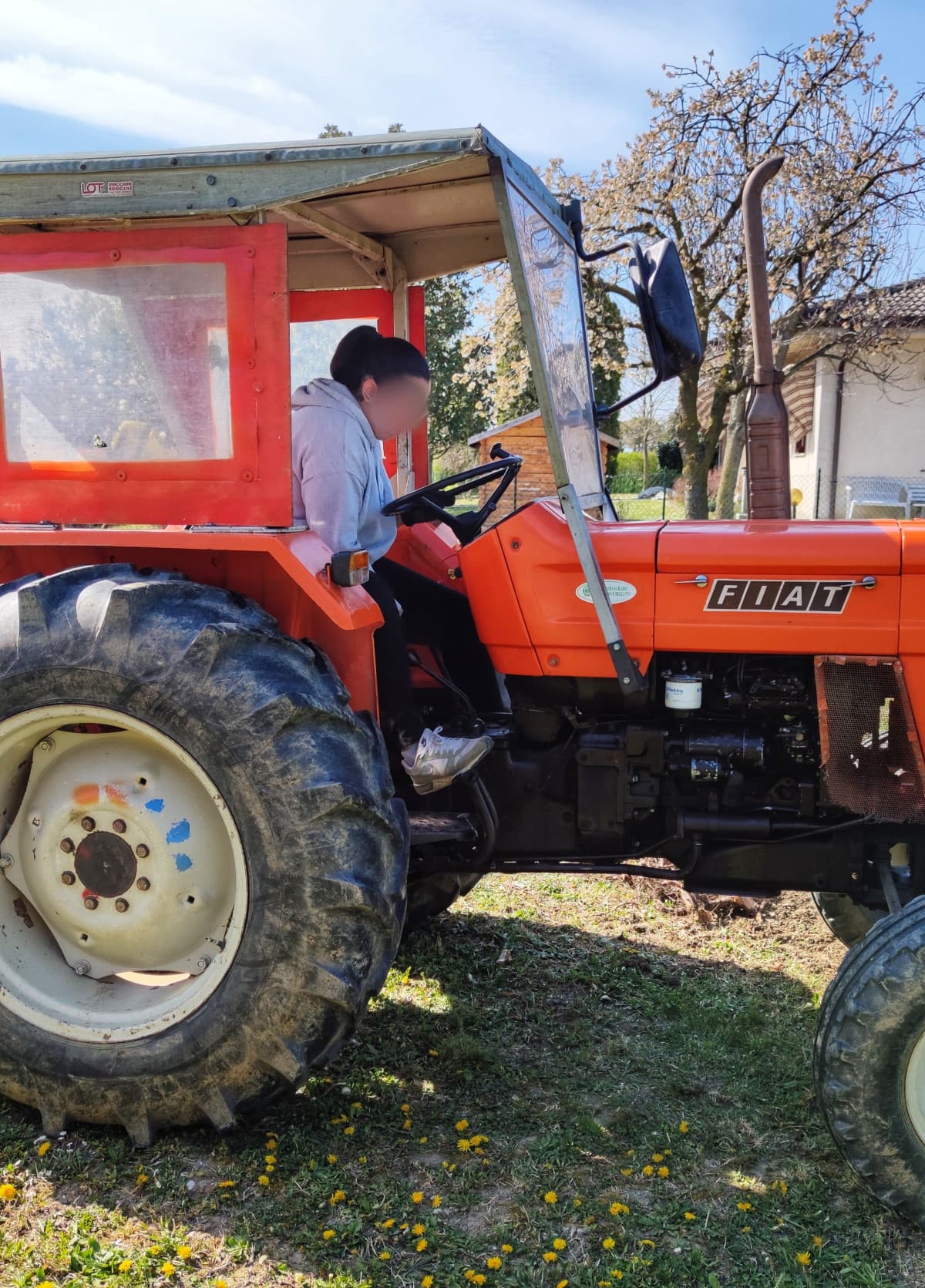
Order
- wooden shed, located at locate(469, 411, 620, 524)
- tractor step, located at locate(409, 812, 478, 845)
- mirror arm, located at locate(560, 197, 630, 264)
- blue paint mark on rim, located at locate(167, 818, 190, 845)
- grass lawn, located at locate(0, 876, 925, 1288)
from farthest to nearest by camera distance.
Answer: wooden shed, located at locate(469, 411, 620, 524) < mirror arm, located at locate(560, 197, 630, 264) < tractor step, located at locate(409, 812, 478, 845) < blue paint mark on rim, located at locate(167, 818, 190, 845) < grass lawn, located at locate(0, 876, 925, 1288)

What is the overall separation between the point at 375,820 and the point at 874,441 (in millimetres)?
17367

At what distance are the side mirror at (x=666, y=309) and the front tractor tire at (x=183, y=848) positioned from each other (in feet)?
3.91

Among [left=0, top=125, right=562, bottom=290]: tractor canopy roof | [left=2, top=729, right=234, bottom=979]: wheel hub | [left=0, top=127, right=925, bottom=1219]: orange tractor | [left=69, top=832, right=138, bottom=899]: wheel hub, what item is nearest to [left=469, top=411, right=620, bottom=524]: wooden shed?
[left=0, top=127, right=925, bottom=1219]: orange tractor

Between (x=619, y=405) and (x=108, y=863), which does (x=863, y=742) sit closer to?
(x=619, y=405)

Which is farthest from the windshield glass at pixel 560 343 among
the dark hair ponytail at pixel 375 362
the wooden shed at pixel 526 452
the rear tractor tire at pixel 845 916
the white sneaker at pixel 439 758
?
the rear tractor tire at pixel 845 916

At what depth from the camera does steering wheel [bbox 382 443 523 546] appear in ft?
9.74

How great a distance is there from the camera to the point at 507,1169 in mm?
2609

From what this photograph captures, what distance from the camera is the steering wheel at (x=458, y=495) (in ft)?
9.74

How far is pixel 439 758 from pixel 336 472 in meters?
0.82

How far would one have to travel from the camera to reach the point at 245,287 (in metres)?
2.54

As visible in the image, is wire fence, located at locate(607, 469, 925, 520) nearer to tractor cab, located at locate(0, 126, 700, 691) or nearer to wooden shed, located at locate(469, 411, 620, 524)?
wooden shed, located at locate(469, 411, 620, 524)

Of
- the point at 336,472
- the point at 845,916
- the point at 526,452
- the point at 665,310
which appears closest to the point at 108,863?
the point at 336,472

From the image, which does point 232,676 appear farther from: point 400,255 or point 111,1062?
point 400,255

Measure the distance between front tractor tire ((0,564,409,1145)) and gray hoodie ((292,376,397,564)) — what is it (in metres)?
0.40
